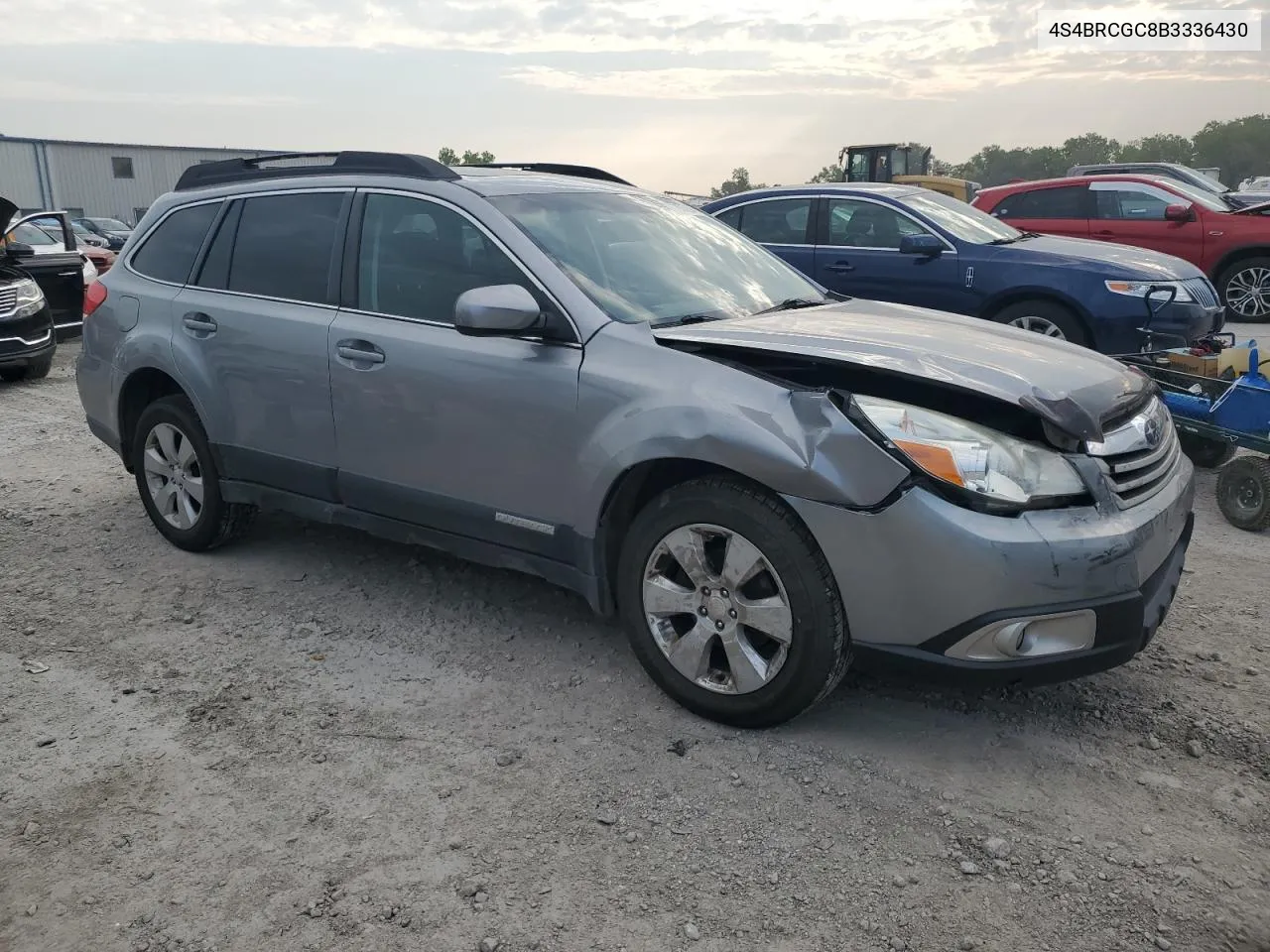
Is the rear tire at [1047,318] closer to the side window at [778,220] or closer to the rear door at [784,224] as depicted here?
the rear door at [784,224]

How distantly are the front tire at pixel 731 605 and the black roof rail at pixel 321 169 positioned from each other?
5.63 ft

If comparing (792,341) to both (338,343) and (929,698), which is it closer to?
(929,698)

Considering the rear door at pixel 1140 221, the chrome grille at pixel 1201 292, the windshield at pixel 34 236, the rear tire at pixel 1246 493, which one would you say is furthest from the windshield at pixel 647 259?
the windshield at pixel 34 236

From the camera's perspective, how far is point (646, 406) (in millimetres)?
3305

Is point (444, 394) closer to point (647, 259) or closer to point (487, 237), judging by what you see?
point (487, 237)

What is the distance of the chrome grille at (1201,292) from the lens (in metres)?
8.15

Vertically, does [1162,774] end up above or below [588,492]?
below

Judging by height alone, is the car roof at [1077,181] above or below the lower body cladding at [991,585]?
above

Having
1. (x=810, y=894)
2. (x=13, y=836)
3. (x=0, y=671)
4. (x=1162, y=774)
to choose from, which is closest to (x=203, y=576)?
(x=0, y=671)

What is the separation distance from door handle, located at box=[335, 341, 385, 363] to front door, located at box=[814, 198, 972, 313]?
5242 millimetres

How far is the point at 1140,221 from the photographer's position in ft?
40.2

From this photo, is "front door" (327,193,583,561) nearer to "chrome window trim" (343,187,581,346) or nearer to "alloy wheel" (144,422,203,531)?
"chrome window trim" (343,187,581,346)

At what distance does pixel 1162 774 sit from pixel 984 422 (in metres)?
1.15

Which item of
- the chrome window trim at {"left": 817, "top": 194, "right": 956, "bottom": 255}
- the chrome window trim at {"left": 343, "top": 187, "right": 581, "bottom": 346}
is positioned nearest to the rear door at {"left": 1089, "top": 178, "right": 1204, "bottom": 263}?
the chrome window trim at {"left": 817, "top": 194, "right": 956, "bottom": 255}
